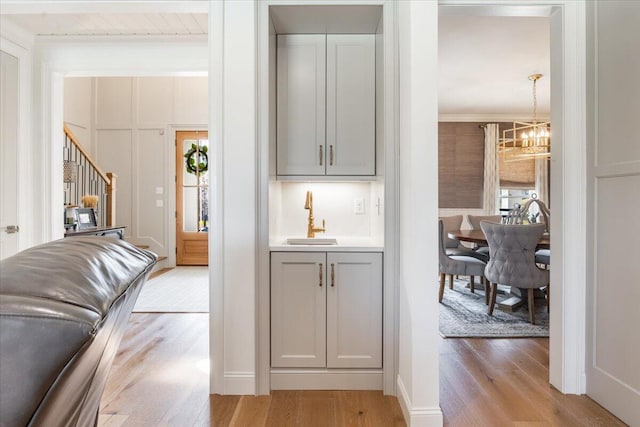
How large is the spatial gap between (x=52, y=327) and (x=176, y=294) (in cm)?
467

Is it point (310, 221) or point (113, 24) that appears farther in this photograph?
point (113, 24)

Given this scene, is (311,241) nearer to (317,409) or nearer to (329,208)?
(329,208)

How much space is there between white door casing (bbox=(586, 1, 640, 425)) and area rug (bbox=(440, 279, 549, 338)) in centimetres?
115

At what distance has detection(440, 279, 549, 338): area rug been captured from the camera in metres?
3.40

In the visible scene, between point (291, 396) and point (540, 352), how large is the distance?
1.96 m

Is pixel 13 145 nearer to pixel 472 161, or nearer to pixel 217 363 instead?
pixel 217 363

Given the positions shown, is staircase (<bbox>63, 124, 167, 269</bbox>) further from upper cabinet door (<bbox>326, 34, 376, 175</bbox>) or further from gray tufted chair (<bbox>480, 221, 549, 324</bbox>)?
gray tufted chair (<bbox>480, 221, 549, 324</bbox>)

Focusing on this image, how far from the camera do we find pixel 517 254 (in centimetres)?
355

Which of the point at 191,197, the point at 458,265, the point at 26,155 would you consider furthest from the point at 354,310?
the point at 191,197

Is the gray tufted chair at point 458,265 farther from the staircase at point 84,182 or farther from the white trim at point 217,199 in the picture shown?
the staircase at point 84,182

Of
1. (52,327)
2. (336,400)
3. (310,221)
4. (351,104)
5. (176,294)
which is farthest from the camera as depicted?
(176,294)

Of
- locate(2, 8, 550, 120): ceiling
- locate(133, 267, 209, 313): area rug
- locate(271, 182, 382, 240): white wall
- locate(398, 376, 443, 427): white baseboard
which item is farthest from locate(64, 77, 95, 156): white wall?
locate(398, 376, 443, 427): white baseboard

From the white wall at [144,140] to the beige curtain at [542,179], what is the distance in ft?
19.5

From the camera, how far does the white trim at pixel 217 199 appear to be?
7.48 ft
